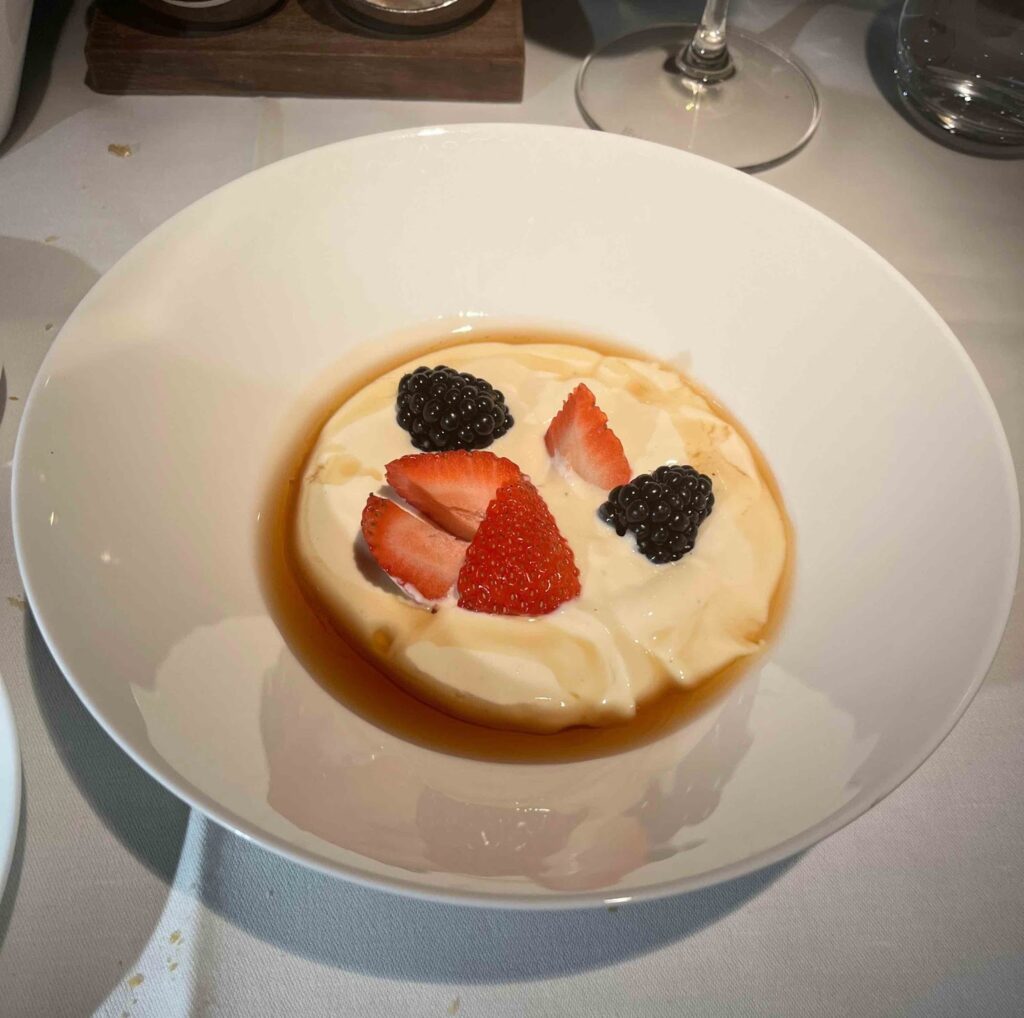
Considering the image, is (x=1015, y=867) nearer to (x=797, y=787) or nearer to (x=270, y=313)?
(x=797, y=787)

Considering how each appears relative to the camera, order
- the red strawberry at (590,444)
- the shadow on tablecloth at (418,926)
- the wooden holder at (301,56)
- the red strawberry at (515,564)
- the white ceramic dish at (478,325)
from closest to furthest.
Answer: the white ceramic dish at (478,325) → the shadow on tablecloth at (418,926) → the red strawberry at (515,564) → the red strawberry at (590,444) → the wooden holder at (301,56)

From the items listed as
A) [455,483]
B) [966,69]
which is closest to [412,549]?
[455,483]

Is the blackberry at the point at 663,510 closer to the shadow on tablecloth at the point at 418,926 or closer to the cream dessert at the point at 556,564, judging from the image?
the cream dessert at the point at 556,564

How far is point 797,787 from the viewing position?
757 mm

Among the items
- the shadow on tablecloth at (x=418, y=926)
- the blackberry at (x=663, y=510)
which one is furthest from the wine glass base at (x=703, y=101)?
the shadow on tablecloth at (x=418, y=926)

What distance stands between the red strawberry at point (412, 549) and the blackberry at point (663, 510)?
182 millimetres

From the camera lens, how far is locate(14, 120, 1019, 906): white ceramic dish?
736 mm

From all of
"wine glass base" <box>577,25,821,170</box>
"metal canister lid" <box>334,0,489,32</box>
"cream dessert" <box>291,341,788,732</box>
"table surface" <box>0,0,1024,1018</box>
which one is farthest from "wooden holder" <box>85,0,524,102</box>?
"table surface" <box>0,0,1024,1018</box>

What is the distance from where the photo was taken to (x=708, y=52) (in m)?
1.56

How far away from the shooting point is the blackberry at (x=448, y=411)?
109 centimetres

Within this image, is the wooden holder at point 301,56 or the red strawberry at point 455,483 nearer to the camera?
the red strawberry at point 455,483

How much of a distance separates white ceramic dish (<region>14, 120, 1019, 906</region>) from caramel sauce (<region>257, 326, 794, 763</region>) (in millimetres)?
26

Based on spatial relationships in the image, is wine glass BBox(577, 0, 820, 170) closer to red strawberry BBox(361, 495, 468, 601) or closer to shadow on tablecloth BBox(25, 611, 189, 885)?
red strawberry BBox(361, 495, 468, 601)

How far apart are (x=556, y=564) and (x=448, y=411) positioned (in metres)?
0.23
